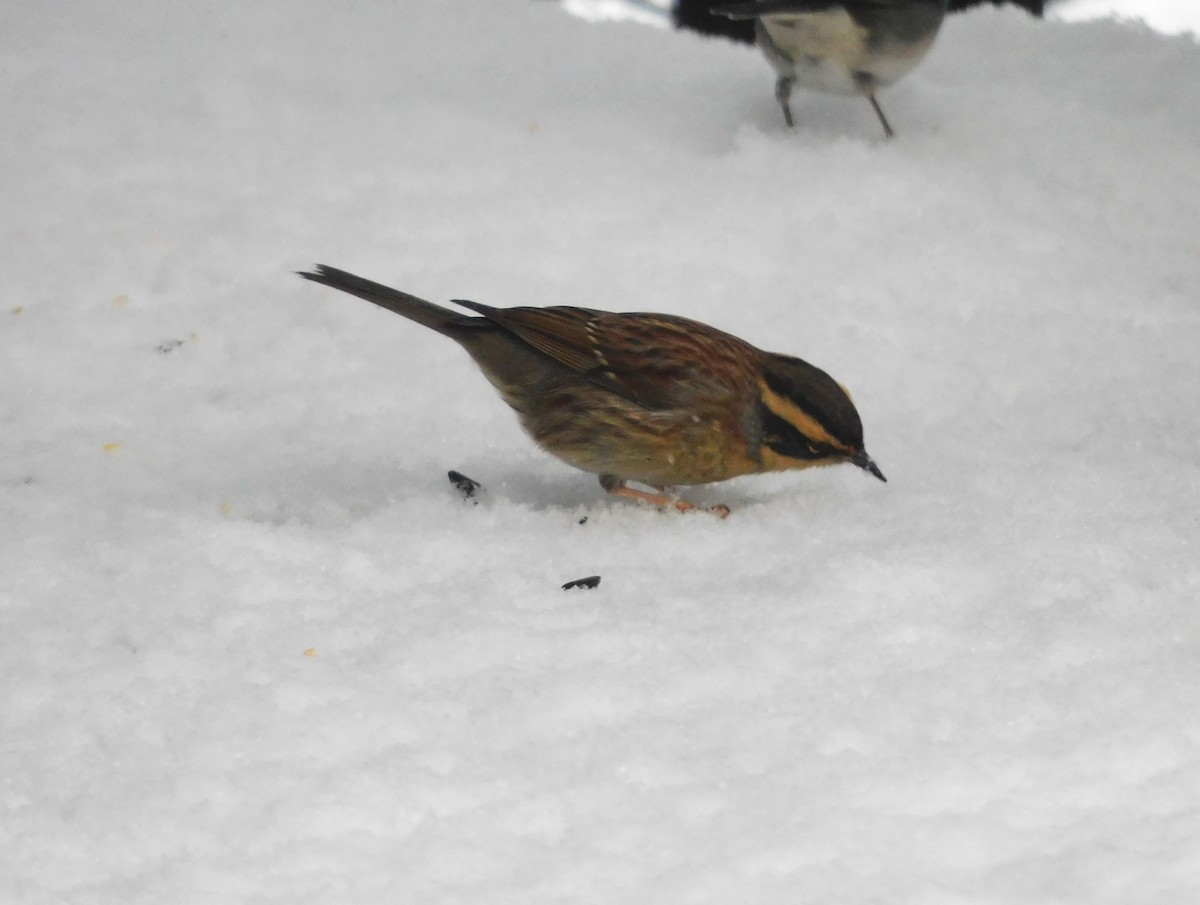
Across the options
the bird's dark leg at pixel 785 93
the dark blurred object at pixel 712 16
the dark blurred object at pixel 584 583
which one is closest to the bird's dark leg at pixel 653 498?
the dark blurred object at pixel 584 583

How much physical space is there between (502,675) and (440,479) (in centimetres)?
147

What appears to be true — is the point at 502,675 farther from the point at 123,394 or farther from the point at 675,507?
the point at 123,394

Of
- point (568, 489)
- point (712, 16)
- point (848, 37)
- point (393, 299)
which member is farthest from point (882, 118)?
point (393, 299)

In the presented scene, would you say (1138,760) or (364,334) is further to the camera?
(364,334)

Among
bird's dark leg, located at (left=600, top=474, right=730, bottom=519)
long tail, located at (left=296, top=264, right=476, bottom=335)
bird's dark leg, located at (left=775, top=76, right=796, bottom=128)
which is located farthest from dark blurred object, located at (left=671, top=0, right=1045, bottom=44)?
bird's dark leg, located at (left=600, top=474, right=730, bottom=519)

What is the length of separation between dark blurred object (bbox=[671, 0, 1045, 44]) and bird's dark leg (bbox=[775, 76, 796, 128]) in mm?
2249

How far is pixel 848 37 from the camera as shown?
7477 millimetres

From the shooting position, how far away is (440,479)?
5.25m

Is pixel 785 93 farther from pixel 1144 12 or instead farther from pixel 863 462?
pixel 1144 12

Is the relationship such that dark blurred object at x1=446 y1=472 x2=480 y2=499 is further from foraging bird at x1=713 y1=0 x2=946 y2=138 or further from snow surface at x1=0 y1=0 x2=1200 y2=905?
foraging bird at x1=713 y1=0 x2=946 y2=138

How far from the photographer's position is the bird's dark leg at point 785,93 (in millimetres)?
7797

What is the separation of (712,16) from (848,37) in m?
2.90

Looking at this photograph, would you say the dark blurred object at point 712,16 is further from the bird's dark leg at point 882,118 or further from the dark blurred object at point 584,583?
the dark blurred object at point 584,583

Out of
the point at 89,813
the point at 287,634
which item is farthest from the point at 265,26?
the point at 89,813
